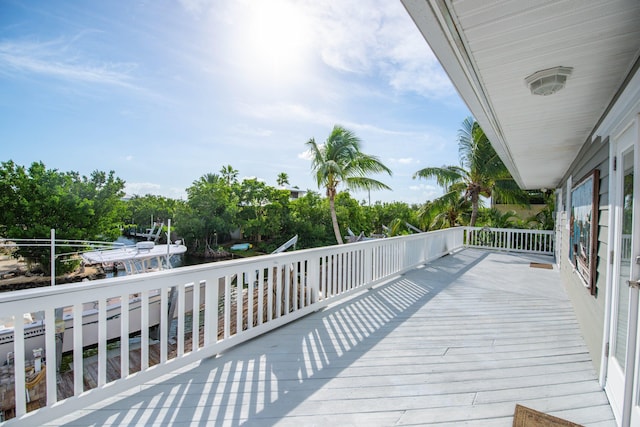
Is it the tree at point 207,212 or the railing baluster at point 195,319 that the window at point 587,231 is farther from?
the tree at point 207,212

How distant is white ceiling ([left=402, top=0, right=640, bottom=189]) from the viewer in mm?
1287

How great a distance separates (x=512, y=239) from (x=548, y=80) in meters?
9.10

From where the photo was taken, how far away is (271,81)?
6.45m

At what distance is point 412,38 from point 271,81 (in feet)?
14.1

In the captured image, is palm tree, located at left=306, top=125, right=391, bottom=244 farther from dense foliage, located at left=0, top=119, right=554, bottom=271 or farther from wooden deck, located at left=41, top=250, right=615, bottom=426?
wooden deck, located at left=41, top=250, right=615, bottom=426

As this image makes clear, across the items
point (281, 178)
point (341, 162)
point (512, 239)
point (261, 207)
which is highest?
point (281, 178)

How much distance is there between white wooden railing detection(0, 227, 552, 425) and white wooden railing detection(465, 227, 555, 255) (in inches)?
194

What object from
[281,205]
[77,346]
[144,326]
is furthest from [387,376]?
[281,205]

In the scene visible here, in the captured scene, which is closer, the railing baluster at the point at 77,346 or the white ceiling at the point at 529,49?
the white ceiling at the point at 529,49

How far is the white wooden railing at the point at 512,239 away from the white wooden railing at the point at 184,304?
492 centimetres

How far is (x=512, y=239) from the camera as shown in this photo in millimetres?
9508

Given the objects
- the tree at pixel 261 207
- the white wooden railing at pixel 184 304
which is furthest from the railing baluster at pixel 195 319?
the tree at pixel 261 207

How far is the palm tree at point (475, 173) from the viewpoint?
9.87 meters

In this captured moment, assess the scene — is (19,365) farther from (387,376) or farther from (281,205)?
(281,205)
